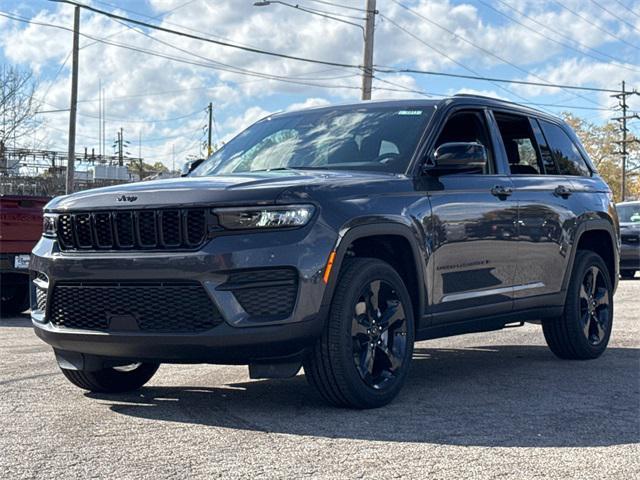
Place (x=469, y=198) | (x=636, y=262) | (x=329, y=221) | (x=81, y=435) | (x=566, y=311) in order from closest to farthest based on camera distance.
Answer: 1. (x=81, y=435)
2. (x=329, y=221)
3. (x=469, y=198)
4. (x=566, y=311)
5. (x=636, y=262)

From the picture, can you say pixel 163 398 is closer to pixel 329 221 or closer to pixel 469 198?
pixel 329 221

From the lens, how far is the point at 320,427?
16.8 feet

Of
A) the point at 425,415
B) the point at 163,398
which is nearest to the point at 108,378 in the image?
the point at 163,398

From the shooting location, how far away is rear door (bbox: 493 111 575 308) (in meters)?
7.14

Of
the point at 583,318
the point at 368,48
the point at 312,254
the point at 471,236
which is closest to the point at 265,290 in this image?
the point at 312,254

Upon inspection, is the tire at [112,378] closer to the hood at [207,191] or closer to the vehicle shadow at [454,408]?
the vehicle shadow at [454,408]

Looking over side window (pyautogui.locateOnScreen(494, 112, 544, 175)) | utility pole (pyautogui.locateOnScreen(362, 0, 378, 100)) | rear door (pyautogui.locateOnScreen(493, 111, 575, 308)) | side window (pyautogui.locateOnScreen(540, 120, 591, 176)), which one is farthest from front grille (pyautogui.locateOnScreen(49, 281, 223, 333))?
utility pole (pyautogui.locateOnScreen(362, 0, 378, 100))

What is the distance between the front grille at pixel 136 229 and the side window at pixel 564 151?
13.0ft

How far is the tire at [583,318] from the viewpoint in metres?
7.86

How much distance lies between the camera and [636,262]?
20.3 meters

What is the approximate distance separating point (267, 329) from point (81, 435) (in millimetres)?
1061

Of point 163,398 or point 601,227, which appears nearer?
point 163,398

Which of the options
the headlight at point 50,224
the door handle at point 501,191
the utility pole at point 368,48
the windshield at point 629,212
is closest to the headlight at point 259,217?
the headlight at point 50,224

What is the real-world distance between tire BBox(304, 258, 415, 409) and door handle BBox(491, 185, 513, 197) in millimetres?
1357
